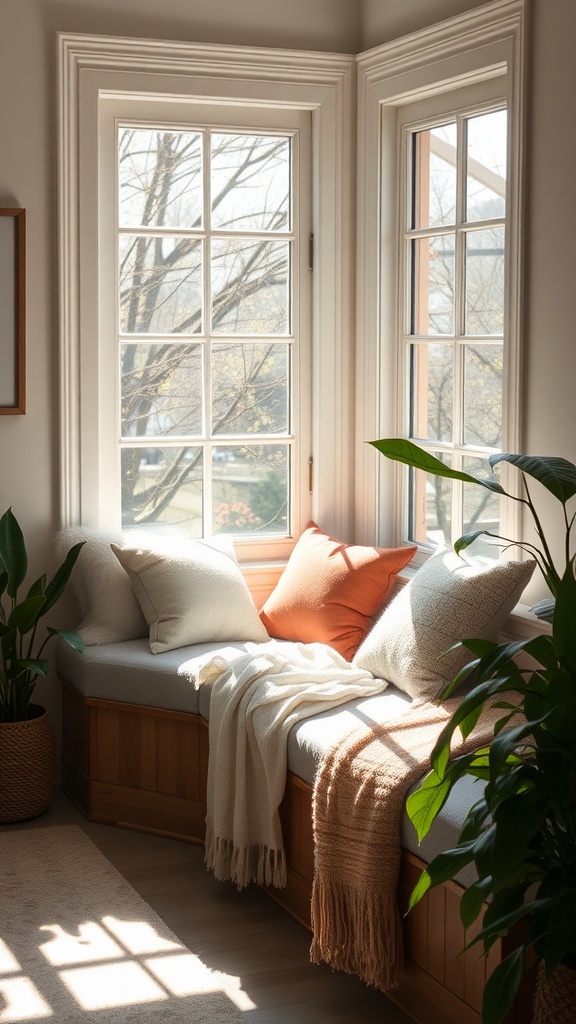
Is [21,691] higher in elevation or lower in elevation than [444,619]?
lower

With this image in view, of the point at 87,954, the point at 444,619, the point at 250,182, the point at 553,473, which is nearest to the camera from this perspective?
the point at 553,473

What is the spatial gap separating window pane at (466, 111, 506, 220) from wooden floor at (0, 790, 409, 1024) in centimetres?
218

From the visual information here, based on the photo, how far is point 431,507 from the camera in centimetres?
408

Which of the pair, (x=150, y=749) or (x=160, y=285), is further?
(x=160, y=285)

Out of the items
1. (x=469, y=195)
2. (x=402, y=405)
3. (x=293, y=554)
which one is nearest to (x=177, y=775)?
(x=293, y=554)

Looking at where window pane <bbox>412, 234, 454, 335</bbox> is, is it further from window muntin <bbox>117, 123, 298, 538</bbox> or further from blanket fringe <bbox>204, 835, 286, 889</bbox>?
blanket fringe <bbox>204, 835, 286, 889</bbox>

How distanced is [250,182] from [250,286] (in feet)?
1.22

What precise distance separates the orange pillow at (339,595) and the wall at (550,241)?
583 millimetres

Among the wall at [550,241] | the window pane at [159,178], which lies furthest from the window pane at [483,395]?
the window pane at [159,178]

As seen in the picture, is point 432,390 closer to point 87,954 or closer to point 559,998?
point 87,954

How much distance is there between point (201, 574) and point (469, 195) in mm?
1505

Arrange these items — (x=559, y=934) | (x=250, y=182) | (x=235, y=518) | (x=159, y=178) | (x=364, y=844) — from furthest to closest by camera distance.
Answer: (x=235, y=518), (x=250, y=182), (x=159, y=178), (x=364, y=844), (x=559, y=934)

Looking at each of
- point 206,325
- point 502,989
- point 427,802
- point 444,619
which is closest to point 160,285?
point 206,325

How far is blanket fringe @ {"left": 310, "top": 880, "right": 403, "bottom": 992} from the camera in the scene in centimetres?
270
